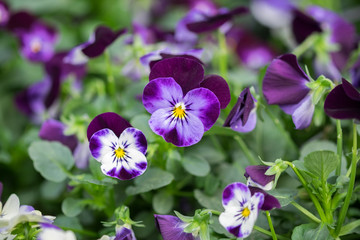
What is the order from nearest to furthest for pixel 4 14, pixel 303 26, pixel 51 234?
pixel 51 234, pixel 303 26, pixel 4 14

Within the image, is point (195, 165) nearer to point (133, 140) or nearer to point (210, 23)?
point (133, 140)

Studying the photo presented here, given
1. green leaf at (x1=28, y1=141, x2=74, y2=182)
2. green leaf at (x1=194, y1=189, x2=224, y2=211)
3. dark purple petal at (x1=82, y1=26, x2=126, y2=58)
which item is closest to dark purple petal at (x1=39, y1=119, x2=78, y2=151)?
green leaf at (x1=28, y1=141, x2=74, y2=182)

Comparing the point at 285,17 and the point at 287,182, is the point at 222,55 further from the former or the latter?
the point at 285,17

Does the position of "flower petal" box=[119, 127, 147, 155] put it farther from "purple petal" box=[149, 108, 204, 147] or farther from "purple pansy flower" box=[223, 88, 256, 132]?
"purple pansy flower" box=[223, 88, 256, 132]

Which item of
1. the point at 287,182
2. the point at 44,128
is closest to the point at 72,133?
the point at 44,128

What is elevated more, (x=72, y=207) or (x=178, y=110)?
(x=178, y=110)

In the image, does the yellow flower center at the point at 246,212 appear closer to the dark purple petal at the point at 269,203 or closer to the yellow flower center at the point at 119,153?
the dark purple petal at the point at 269,203

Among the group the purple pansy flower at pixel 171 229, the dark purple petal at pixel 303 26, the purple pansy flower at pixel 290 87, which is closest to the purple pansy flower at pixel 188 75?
the purple pansy flower at pixel 290 87

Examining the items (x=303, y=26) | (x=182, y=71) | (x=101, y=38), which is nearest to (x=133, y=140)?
(x=182, y=71)
